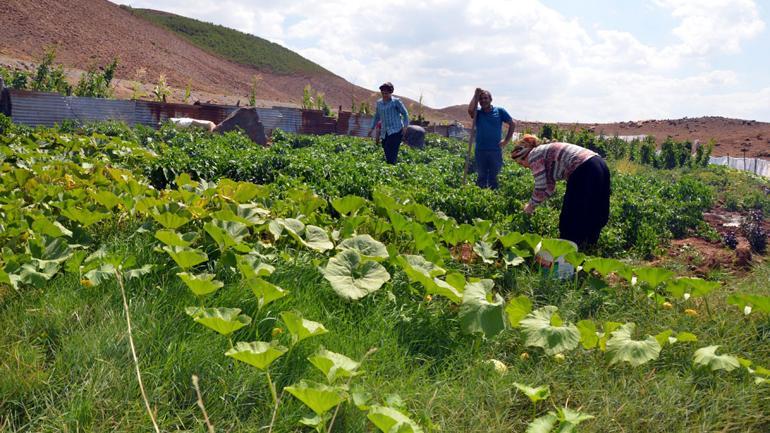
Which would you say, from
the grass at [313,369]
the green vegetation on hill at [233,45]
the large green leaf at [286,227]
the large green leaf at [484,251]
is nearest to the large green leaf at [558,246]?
the large green leaf at [484,251]

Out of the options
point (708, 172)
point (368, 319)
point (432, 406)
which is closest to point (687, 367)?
point (432, 406)

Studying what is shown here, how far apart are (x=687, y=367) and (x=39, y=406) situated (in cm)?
306

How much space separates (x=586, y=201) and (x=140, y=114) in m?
10.9

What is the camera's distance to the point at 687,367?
3.21m

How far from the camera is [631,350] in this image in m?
3.01

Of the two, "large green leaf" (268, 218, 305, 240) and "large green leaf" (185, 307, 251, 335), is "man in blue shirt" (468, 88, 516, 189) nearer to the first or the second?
"large green leaf" (268, 218, 305, 240)

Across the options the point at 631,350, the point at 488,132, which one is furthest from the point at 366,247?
the point at 488,132

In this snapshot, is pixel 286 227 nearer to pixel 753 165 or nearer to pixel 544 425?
pixel 544 425

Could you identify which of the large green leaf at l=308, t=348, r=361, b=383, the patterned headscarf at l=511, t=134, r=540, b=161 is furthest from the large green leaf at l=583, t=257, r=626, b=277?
the large green leaf at l=308, t=348, r=361, b=383

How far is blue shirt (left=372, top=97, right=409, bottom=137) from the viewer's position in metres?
9.88

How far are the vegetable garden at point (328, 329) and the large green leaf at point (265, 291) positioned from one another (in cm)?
1

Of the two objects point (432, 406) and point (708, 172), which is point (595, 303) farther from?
point (708, 172)

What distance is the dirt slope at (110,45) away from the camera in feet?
135

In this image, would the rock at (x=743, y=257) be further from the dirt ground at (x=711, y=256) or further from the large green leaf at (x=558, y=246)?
the large green leaf at (x=558, y=246)
